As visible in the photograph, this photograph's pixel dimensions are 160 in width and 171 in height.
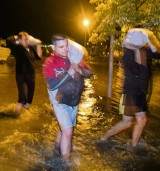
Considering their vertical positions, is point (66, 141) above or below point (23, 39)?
below

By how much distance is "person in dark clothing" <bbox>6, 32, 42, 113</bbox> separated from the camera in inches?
318

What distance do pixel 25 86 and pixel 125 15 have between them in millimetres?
2914

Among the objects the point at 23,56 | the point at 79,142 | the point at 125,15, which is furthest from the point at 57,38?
the point at 125,15

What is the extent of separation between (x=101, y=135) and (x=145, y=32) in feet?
7.49

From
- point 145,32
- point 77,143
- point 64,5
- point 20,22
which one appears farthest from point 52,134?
point 64,5

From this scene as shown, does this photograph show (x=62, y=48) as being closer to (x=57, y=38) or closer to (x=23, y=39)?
(x=57, y=38)

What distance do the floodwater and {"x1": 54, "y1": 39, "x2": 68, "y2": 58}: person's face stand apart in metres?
1.63

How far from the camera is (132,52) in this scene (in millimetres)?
6020

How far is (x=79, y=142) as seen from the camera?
6.84 m

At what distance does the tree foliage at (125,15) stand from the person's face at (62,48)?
3.69 metres

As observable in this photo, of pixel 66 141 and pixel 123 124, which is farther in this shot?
pixel 123 124

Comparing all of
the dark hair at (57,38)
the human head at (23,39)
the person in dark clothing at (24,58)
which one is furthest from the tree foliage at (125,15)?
the dark hair at (57,38)

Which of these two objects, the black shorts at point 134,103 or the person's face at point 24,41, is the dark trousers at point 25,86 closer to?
the person's face at point 24,41

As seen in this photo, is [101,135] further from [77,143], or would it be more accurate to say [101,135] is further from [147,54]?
[147,54]
